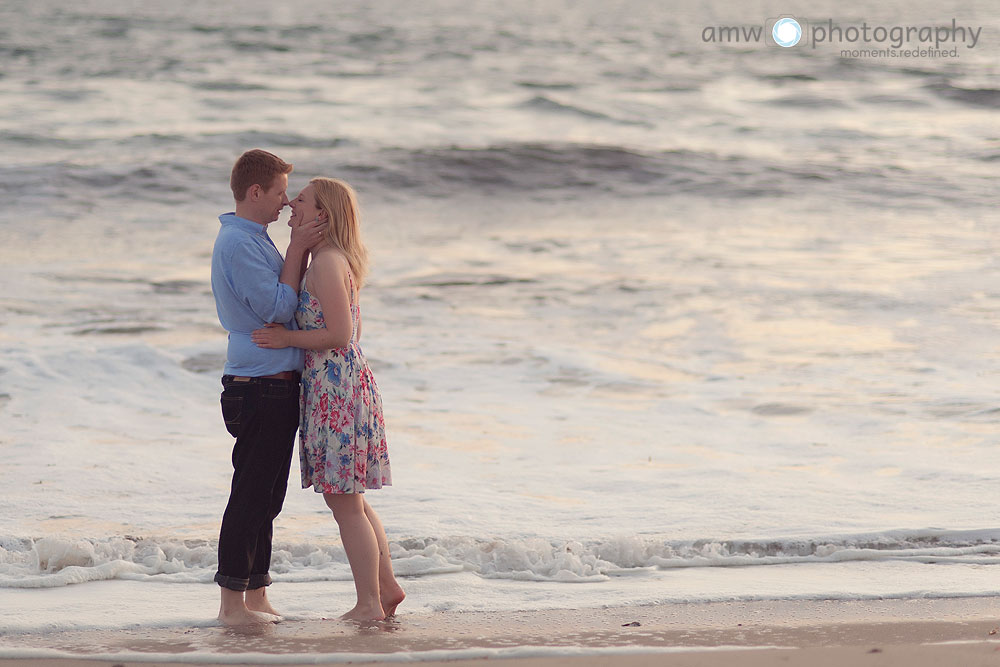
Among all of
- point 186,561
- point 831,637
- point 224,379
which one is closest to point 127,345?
point 186,561

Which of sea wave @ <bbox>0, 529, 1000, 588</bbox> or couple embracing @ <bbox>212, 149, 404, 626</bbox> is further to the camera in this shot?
sea wave @ <bbox>0, 529, 1000, 588</bbox>

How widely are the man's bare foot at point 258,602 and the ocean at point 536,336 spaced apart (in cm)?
10

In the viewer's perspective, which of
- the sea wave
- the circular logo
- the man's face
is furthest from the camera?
the circular logo

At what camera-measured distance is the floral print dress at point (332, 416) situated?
3.55m

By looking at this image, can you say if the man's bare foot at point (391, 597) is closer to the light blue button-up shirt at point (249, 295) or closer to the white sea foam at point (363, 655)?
the white sea foam at point (363, 655)

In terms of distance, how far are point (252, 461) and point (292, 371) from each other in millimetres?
325

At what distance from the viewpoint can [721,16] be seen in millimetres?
37250

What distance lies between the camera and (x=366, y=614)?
11.9 feet

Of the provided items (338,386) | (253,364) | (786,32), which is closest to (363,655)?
(338,386)

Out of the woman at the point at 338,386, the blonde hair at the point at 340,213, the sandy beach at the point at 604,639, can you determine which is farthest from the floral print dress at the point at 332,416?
the sandy beach at the point at 604,639

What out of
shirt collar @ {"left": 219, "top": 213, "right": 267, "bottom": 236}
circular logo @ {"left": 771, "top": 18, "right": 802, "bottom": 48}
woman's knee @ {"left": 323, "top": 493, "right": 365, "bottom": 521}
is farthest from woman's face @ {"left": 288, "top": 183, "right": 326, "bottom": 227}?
circular logo @ {"left": 771, "top": 18, "right": 802, "bottom": 48}

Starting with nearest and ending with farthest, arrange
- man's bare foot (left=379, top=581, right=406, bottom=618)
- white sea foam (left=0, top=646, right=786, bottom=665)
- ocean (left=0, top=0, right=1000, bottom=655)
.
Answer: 1. white sea foam (left=0, top=646, right=786, bottom=665)
2. man's bare foot (left=379, top=581, right=406, bottom=618)
3. ocean (left=0, top=0, right=1000, bottom=655)

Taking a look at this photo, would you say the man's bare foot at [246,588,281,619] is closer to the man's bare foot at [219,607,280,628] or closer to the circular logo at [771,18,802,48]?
the man's bare foot at [219,607,280,628]

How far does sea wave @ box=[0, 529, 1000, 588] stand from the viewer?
416 cm
